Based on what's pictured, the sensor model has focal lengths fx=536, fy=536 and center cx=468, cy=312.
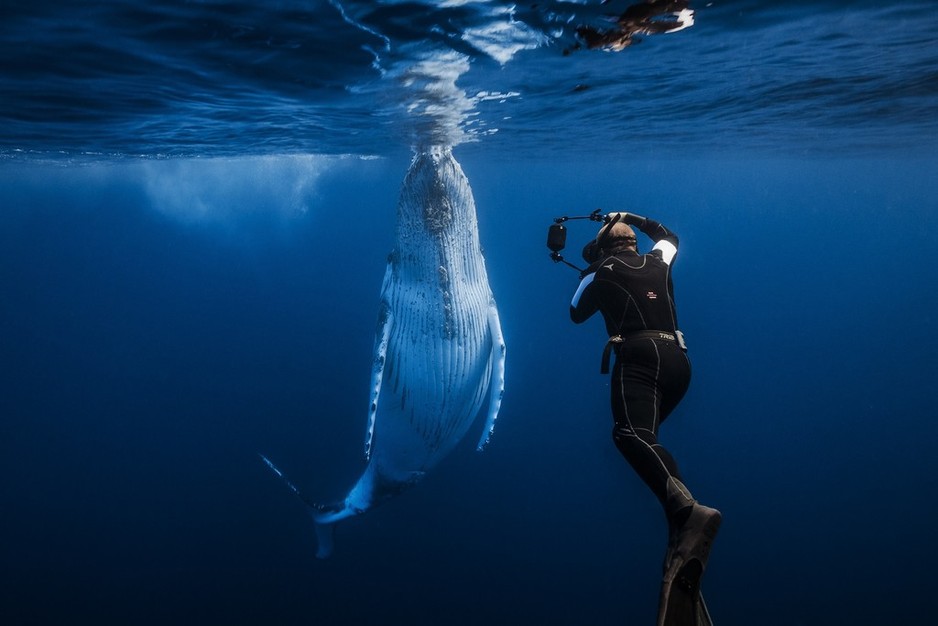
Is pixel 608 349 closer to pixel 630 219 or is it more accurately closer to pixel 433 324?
pixel 630 219

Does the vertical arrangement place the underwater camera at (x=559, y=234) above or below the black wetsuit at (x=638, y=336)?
above

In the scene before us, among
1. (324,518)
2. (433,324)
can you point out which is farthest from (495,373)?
(324,518)

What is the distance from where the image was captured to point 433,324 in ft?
23.3

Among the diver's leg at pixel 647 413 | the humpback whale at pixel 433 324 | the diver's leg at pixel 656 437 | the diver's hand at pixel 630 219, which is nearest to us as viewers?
the diver's leg at pixel 656 437

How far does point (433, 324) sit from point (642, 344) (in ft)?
10.0

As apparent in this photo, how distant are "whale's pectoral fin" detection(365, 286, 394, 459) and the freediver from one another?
104 inches

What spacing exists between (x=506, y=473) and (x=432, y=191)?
1638 centimetres

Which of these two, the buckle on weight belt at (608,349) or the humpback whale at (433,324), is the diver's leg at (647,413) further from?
the humpback whale at (433,324)

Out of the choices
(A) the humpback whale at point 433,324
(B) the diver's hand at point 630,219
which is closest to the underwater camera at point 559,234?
(B) the diver's hand at point 630,219

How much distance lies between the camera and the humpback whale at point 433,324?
7133mm

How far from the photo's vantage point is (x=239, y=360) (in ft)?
115

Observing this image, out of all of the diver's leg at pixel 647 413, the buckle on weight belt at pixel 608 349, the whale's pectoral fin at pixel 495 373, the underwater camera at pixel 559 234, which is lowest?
the whale's pectoral fin at pixel 495 373

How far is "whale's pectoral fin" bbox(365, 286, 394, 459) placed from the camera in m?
6.64

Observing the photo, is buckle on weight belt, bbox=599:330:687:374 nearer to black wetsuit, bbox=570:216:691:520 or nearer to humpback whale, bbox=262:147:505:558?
black wetsuit, bbox=570:216:691:520
